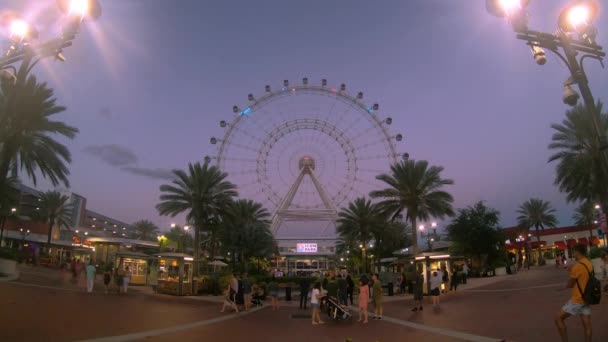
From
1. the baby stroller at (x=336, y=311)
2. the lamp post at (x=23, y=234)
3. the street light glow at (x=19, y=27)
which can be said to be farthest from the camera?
the lamp post at (x=23, y=234)

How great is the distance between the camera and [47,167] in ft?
87.3

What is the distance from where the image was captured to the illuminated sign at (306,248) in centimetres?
9331

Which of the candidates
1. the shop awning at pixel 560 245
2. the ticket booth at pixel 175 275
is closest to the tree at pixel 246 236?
the ticket booth at pixel 175 275

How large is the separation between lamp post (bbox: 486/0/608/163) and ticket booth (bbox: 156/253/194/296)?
23.9 metres

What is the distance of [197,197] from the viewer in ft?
118

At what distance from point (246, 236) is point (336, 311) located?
34104mm

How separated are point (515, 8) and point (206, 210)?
31.1 meters

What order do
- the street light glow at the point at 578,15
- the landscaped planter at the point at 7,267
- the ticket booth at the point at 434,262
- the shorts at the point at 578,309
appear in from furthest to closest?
the ticket booth at the point at 434,262, the landscaped planter at the point at 7,267, the street light glow at the point at 578,15, the shorts at the point at 578,309

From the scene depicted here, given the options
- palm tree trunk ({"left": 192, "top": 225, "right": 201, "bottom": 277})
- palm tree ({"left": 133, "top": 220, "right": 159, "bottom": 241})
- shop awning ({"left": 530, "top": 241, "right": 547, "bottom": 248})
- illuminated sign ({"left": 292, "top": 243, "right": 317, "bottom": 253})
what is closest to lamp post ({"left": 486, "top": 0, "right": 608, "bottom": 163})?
palm tree trunk ({"left": 192, "top": 225, "right": 201, "bottom": 277})

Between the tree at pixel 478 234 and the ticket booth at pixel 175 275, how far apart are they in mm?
29089

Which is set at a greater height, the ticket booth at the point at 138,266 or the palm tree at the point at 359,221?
the palm tree at the point at 359,221

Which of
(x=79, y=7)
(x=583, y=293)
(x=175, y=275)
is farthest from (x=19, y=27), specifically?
(x=175, y=275)

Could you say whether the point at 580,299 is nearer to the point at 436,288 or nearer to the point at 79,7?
the point at 79,7

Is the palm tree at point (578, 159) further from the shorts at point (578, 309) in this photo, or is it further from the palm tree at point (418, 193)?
the shorts at point (578, 309)
